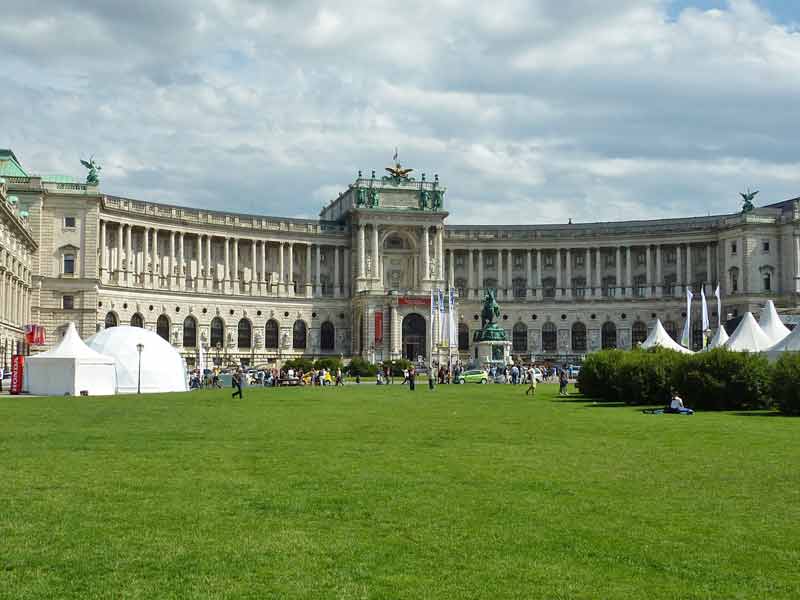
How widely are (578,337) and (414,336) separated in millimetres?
25096

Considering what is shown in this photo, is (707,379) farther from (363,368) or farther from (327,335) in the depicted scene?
(327,335)

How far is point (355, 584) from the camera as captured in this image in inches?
510

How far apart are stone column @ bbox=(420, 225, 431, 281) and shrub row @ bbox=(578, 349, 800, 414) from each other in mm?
76850

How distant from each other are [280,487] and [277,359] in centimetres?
11035

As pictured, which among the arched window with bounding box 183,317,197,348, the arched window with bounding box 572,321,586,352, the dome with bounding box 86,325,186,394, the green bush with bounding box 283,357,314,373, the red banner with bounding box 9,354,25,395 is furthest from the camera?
the arched window with bounding box 572,321,586,352

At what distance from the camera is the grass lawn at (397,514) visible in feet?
43.2

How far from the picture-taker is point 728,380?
47812 mm

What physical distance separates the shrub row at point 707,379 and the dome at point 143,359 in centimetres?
3163

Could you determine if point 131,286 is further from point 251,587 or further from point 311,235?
point 251,587

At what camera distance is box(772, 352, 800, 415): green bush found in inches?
1661

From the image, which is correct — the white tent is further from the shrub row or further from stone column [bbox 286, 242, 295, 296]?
stone column [bbox 286, 242, 295, 296]

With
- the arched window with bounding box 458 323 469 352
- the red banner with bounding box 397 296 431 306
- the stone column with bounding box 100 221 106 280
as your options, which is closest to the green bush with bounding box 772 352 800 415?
the stone column with bounding box 100 221 106 280

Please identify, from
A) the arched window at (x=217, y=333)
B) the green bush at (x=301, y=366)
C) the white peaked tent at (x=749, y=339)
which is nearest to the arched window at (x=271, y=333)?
the arched window at (x=217, y=333)

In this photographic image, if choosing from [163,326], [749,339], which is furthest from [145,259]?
[749,339]
